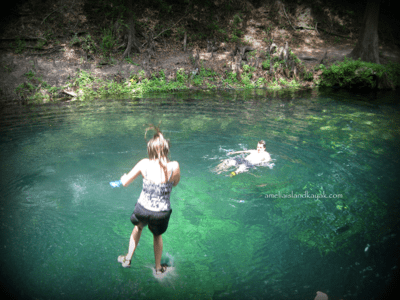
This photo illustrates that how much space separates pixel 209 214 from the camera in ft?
16.8

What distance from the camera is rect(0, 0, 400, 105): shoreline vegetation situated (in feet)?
55.1

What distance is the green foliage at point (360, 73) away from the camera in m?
17.6

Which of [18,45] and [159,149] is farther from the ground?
[18,45]

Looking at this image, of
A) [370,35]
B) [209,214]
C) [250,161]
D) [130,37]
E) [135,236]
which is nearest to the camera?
[135,236]

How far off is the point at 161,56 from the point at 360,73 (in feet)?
48.2

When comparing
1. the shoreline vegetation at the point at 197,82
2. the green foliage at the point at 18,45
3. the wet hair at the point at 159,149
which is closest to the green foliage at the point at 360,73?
the shoreline vegetation at the point at 197,82

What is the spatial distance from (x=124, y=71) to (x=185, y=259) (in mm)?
16993

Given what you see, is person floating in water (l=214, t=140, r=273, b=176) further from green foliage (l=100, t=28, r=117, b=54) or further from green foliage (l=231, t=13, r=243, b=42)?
green foliage (l=231, t=13, r=243, b=42)

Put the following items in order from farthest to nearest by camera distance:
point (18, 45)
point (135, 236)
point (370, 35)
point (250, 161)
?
point (370, 35) < point (18, 45) < point (250, 161) < point (135, 236)

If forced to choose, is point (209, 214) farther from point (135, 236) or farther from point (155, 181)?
point (155, 181)

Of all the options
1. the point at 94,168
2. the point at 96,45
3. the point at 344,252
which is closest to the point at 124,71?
the point at 96,45

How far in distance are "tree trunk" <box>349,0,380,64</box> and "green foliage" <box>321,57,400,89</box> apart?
50.8 inches

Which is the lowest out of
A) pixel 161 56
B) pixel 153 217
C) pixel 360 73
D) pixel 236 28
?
pixel 153 217

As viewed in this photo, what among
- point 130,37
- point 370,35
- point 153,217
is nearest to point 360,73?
point 370,35
